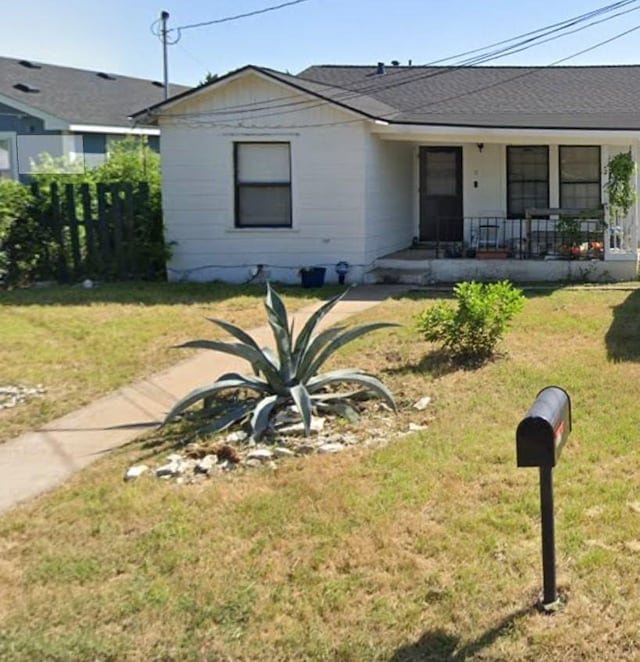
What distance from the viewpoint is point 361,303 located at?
39.1 feet

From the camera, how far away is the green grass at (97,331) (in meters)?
7.53

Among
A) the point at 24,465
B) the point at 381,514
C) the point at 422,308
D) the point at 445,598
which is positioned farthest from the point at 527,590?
the point at 422,308

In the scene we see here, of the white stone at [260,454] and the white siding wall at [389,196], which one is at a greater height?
the white siding wall at [389,196]

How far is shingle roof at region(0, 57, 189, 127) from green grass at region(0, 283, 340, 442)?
12805 millimetres

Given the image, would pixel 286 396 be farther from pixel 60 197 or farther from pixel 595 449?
pixel 60 197

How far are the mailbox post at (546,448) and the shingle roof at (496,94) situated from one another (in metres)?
11.2

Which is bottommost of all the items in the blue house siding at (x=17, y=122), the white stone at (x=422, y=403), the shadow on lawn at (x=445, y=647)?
the shadow on lawn at (x=445, y=647)

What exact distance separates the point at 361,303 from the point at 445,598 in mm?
8598

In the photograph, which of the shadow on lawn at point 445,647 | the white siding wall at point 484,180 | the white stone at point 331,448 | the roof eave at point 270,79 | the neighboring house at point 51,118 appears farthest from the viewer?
the neighboring house at point 51,118

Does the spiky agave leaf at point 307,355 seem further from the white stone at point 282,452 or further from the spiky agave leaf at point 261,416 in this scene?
the white stone at point 282,452

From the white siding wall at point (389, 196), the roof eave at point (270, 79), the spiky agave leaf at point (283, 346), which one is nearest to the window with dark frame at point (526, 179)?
the white siding wall at point (389, 196)

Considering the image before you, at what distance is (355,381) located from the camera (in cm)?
618

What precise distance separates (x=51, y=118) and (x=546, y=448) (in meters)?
23.6

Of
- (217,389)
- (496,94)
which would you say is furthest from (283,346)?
(496,94)
